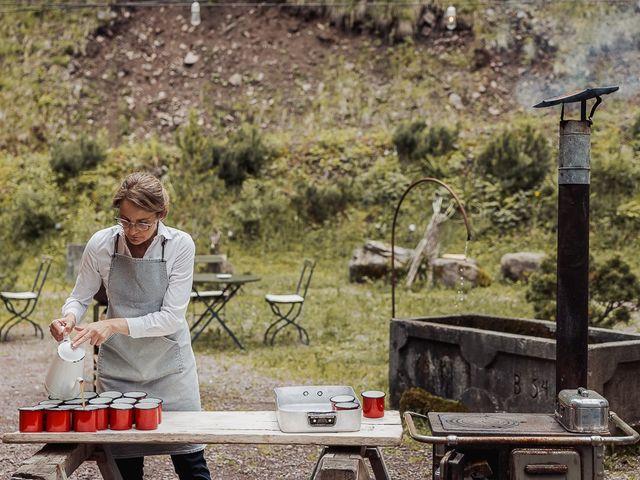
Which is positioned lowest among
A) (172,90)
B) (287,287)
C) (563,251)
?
(287,287)

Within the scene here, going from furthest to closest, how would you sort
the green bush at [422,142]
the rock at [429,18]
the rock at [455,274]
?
1. the rock at [429,18]
2. the green bush at [422,142]
3. the rock at [455,274]

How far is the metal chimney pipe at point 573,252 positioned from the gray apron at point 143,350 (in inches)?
61.6

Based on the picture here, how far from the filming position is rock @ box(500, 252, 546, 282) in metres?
12.9

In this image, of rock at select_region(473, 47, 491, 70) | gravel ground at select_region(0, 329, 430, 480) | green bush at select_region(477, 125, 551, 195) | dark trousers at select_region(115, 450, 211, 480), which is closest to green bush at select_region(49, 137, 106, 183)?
green bush at select_region(477, 125, 551, 195)

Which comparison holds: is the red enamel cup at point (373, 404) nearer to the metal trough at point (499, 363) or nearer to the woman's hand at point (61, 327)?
the woman's hand at point (61, 327)

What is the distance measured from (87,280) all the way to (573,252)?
6.52 feet

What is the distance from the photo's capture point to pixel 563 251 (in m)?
3.74

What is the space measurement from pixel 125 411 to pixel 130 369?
0.42m

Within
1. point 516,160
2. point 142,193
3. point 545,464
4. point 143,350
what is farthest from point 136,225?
point 516,160

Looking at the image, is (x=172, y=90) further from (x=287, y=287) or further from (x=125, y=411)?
(x=125, y=411)

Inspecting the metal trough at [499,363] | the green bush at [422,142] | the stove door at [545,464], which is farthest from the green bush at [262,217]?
the stove door at [545,464]

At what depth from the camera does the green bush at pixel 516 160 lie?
15734mm

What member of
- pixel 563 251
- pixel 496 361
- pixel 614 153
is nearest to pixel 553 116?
pixel 614 153

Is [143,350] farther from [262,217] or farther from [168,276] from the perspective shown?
[262,217]
